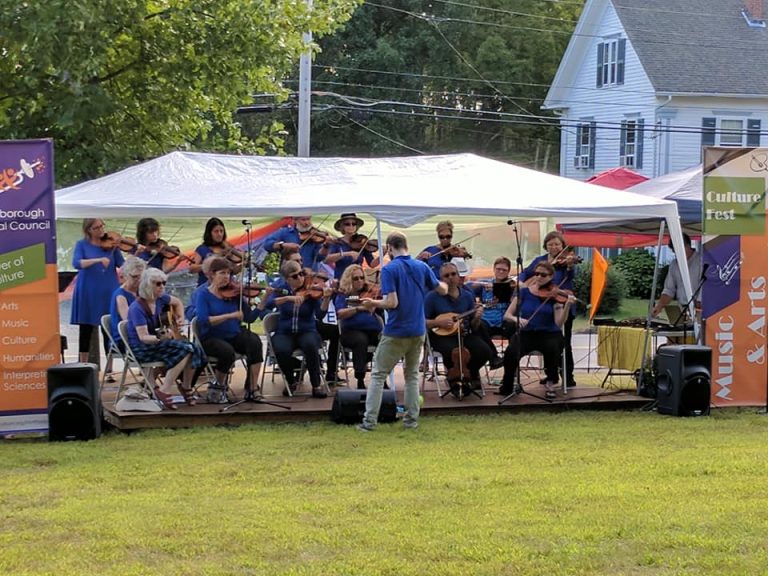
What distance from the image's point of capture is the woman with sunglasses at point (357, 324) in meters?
9.80

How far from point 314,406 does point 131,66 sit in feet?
18.0

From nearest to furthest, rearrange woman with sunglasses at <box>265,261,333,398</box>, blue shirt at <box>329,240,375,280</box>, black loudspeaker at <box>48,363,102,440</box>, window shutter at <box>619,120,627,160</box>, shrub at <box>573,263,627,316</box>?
black loudspeaker at <box>48,363,102,440</box> < woman with sunglasses at <box>265,261,333,398</box> < blue shirt at <box>329,240,375,280</box> < shrub at <box>573,263,627,316</box> < window shutter at <box>619,120,627,160</box>

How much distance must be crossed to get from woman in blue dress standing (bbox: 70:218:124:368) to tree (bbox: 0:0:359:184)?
216 cm

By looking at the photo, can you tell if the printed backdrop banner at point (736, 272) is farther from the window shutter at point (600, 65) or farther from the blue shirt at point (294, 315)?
the window shutter at point (600, 65)

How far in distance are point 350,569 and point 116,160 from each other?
30.0 feet

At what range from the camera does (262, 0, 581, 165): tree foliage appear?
1511 inches

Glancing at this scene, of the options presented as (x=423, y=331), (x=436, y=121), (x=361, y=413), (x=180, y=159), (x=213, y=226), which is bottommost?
(x=361, y=413)

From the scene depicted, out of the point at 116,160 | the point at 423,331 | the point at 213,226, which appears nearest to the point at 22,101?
the point at 116,160

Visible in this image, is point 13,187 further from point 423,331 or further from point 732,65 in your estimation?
point 732,65

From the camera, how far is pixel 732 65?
1153 inches

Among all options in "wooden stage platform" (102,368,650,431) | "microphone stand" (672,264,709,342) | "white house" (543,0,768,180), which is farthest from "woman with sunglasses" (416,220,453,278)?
"white house" (543,0,768,180)

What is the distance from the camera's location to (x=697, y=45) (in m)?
29.7

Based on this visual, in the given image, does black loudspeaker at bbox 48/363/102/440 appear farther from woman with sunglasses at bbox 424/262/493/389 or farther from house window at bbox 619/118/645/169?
house window at bbox 619/118/645/169

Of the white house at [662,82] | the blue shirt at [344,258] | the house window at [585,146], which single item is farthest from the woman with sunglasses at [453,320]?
the house window at [585,146]
